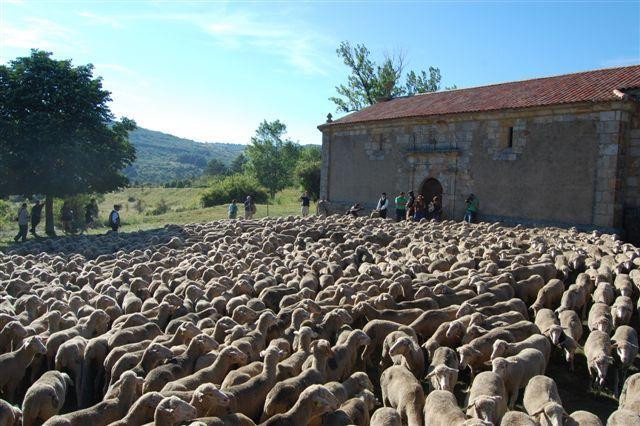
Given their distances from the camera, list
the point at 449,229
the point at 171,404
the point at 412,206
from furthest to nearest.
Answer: the point at 412,206, the point at 449,229, the point at 171,404

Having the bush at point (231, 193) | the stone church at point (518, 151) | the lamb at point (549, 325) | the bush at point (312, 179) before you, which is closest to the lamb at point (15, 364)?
the lamb at point (549, 325)

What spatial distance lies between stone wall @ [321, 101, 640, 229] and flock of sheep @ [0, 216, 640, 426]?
5.98 metres

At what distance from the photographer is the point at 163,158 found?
155m

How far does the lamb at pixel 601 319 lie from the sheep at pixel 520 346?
3.54ft

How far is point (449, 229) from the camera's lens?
19.3m

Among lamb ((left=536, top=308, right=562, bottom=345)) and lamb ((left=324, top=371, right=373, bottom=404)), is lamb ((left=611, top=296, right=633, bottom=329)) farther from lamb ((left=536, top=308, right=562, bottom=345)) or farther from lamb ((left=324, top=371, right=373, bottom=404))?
lamb ((left=324, top=371, right=373, bottom=404))

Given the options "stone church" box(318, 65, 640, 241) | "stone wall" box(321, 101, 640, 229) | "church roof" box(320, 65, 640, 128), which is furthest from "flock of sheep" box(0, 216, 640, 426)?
"church roof" box(320, 65, 640, 128)

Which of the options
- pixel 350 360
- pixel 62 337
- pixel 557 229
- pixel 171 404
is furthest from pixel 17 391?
pixel 557 229

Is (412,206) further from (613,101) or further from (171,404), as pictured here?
(171,404)

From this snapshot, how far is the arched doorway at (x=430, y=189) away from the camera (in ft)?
87.0

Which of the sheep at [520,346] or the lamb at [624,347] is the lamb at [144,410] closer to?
the sheep at [520,346]

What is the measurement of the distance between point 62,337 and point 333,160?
24094mm

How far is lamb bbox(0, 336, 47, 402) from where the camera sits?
25.3 ft

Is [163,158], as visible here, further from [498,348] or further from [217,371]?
[498,348]
